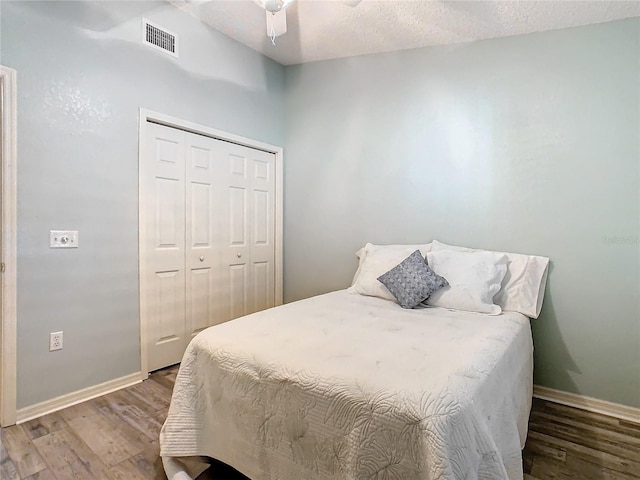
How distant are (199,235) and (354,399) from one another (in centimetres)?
215

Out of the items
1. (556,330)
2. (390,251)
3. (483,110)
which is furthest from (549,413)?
(483,110)

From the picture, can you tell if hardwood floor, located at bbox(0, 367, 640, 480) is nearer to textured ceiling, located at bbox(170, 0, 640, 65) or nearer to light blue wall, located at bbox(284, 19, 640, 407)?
light blue wall, located at bbox(284, 19, 640, 407)

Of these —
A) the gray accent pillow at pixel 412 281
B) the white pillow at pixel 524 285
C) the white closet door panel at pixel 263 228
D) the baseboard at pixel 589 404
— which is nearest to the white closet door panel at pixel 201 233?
the white closet door panel at pixel 263 228

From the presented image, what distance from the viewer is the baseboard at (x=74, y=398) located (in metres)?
1.95

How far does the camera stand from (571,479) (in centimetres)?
153

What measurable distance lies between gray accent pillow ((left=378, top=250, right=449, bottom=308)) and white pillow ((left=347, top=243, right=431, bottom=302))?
0.14 m

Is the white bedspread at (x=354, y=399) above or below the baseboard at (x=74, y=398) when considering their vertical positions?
above

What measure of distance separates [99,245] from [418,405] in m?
2.17

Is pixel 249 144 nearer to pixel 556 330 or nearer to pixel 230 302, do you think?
pixel 230 302

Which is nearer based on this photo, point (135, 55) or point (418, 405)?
point (418, 405)

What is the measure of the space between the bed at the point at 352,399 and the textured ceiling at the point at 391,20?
183 cm

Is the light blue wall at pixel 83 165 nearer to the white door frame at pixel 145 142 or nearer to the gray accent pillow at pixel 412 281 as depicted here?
the white door frame at pixel 145 142

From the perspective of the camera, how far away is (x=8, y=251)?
1865 mm

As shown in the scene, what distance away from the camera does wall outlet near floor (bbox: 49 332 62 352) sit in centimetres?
205
